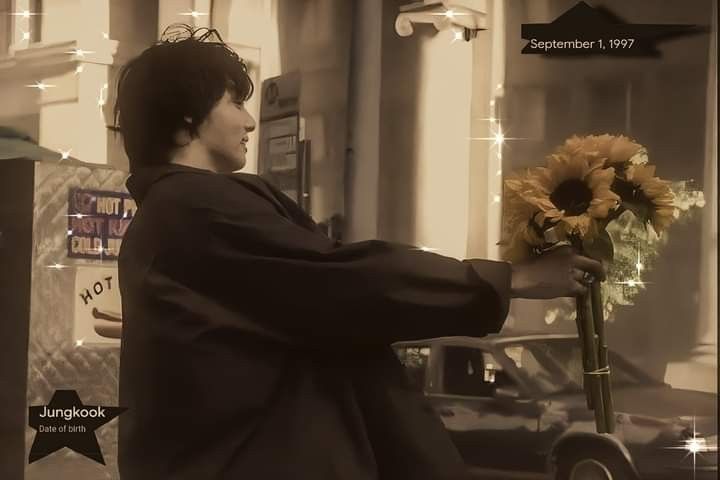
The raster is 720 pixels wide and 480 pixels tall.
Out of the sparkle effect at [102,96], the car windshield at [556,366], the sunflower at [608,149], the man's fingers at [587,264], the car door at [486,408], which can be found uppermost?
the sparkle effect at [102,96]

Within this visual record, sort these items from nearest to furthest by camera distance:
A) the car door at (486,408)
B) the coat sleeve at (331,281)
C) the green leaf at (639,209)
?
1. the coat sleeve at (331,281)
2. the green leaf at (639,209)
3. the car door at (486,408)

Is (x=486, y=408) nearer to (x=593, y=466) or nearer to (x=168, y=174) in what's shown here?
(x=593, y=466)

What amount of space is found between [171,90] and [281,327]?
0.43 metres

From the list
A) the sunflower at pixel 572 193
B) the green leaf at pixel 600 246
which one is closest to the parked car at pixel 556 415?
the green leaf at pixel 600 246

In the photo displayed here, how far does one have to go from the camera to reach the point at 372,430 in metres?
1.21

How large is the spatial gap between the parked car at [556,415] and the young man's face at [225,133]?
0.45 meters

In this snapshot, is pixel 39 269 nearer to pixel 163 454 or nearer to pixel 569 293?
pixel 163 454

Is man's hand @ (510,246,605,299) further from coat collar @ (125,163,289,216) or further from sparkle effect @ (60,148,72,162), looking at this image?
sparkle effect @ (60,148,72,162)

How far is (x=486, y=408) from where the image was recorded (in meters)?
1.53

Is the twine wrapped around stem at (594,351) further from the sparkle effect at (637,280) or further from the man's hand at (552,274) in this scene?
the sparkle effect at (637,280)

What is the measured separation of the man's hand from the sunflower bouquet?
0.09 ft

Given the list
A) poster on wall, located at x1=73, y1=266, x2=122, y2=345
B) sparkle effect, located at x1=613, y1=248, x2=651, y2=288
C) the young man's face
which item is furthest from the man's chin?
sparkle effect, located at x1=613, y1=248, x2=651, y2=288

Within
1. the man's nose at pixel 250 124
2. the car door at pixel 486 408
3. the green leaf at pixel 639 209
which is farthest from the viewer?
the car door at pixel 486 408

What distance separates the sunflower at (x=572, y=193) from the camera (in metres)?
1.19
